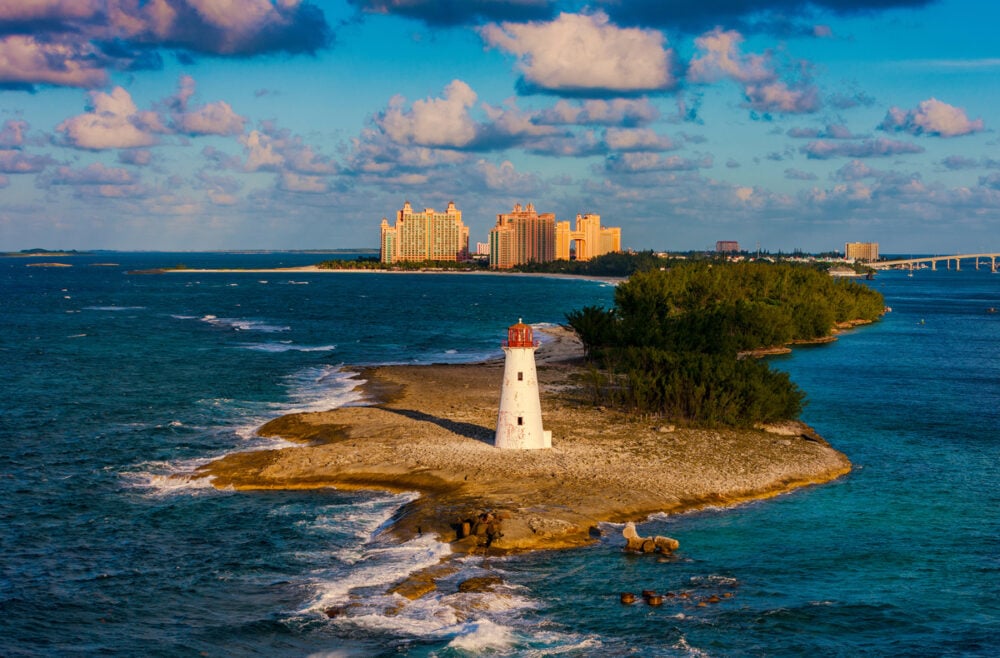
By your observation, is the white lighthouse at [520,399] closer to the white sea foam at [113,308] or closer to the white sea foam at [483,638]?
the white sea foam at [483,638]

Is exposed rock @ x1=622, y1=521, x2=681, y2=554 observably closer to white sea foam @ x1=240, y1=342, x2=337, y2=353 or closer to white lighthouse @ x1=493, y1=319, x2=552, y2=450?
white lighthouse @ x1=493, y1=319, x2=552, y2=450

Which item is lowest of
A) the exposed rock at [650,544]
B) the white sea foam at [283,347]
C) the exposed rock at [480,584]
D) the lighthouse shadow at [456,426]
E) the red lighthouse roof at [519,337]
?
the exposed rock at [480,584]

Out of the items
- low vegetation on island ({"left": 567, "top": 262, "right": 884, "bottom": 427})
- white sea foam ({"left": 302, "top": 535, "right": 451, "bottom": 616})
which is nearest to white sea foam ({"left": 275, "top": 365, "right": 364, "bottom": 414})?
low vegetation on island ({"left": 567, "top": 262, "right": 884, "bottom": 427})

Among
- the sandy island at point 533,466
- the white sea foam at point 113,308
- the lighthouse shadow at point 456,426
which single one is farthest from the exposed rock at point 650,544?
the white sea foam at point 113,308

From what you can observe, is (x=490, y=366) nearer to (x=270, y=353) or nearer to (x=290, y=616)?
(x=270, y=353)

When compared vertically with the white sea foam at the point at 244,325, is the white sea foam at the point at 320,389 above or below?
below

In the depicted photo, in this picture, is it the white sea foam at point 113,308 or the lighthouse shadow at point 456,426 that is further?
the white sea foam at point 113,308

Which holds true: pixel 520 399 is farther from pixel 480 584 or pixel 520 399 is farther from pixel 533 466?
pixel 480 584
